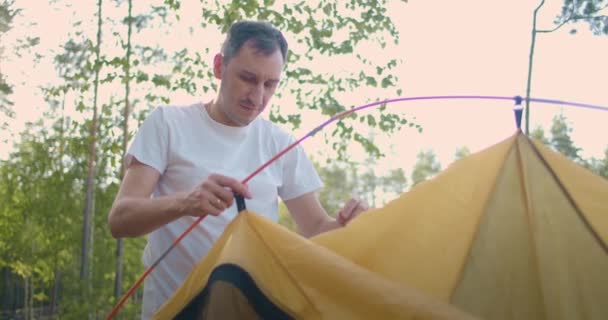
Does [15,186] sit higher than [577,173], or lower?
lower

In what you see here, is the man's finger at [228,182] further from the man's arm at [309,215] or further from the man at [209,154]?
the man's arm at [309,215]

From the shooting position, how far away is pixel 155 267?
219 centimetres

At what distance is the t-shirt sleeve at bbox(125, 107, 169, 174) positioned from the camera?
207 centimetres

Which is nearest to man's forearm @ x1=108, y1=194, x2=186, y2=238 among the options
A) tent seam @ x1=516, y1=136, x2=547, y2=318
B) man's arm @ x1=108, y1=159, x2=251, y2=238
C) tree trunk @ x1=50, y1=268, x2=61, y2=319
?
man's arm @ x1=108, y1=159, x2=251, y2=238

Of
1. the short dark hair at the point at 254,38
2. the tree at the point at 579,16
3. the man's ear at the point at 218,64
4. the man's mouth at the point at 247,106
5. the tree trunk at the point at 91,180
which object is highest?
the tree at the point at 579,16

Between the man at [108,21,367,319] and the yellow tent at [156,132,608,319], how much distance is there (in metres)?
0.35

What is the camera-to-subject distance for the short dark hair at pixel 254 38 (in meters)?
2.13

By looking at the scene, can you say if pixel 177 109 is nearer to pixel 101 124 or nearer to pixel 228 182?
pixel 228 182

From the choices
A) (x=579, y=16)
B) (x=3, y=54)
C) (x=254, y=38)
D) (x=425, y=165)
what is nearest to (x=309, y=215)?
(x=254, y=38)

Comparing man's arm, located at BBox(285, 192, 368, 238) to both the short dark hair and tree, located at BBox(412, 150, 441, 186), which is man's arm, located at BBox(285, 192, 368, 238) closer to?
the short dark hair

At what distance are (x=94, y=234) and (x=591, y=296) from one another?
7.90m

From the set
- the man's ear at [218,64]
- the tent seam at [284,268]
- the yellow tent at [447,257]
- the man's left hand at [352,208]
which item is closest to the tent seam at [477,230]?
the yellow tent at [447,257]

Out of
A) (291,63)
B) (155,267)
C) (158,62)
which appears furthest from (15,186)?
(155,267)

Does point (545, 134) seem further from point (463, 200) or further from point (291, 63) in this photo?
point (463, 200)
